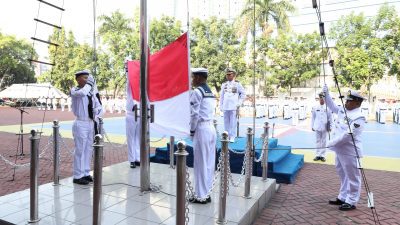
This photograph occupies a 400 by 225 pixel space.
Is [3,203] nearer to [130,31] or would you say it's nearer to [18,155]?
[18,155]

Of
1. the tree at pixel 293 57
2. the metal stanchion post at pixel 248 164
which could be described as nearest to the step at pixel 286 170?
the metal stanchion post at pixel 248 164

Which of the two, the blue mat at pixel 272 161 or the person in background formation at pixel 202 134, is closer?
the person in background formation at pixel 202 134

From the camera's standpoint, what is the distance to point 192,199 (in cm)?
445

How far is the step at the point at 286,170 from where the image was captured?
6336 millimetres

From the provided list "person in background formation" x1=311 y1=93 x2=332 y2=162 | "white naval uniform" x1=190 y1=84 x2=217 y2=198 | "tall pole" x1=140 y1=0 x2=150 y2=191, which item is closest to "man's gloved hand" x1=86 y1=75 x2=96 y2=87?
"tall pole" x1=140 y1=0 x2=150 y2=191

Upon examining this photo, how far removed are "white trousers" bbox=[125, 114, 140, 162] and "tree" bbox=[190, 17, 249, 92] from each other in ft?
63.5

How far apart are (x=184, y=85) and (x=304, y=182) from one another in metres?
3.69

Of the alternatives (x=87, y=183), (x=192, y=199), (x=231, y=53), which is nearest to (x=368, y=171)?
(x=192, y=199)

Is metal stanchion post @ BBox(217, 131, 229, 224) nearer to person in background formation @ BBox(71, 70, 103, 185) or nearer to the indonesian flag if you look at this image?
the indonesian flag

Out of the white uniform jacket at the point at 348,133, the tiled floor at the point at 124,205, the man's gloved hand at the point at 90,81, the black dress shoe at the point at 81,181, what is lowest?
the tiled floor at the point at 124,205

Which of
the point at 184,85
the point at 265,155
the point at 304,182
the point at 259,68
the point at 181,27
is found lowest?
the point at 304,182

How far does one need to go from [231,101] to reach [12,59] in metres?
44.1

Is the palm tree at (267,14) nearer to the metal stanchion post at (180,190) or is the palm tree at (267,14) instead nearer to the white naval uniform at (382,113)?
the white naval uniform at (382,113)

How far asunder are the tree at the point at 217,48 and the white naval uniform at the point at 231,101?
16.7 m
